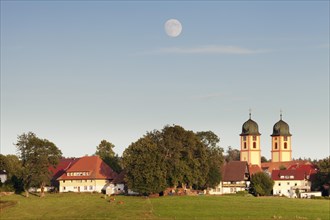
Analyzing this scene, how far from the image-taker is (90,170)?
130 metres

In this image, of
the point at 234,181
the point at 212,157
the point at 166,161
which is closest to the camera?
the point at 166,161

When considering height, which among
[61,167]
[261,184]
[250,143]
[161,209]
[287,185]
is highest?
[250,143]

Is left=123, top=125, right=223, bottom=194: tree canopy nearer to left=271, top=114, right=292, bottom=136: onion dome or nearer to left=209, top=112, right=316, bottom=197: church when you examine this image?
left=209, top=112, right=316, bottom=197: church

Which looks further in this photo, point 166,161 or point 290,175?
point 290,175

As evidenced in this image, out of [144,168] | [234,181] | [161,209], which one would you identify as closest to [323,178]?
[234,181]

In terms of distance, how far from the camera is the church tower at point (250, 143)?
597ft

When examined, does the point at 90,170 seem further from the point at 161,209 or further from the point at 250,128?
the point at 250,128

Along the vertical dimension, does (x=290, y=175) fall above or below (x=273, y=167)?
below

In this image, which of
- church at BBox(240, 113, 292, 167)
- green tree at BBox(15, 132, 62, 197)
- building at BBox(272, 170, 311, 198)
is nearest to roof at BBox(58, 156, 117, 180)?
green tree at BBox(15, 132, 62, 197)

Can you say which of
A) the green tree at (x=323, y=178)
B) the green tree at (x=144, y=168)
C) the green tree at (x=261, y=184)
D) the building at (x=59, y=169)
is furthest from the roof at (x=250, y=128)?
the green tree at (x=144, y=168)

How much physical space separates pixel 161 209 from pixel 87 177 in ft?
157

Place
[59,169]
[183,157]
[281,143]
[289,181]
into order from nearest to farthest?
[183,157] < [59,169] < [289,181] < [281,143]

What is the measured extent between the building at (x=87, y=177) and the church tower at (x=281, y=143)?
72.1m

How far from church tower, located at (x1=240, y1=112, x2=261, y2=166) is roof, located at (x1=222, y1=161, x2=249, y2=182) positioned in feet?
123
